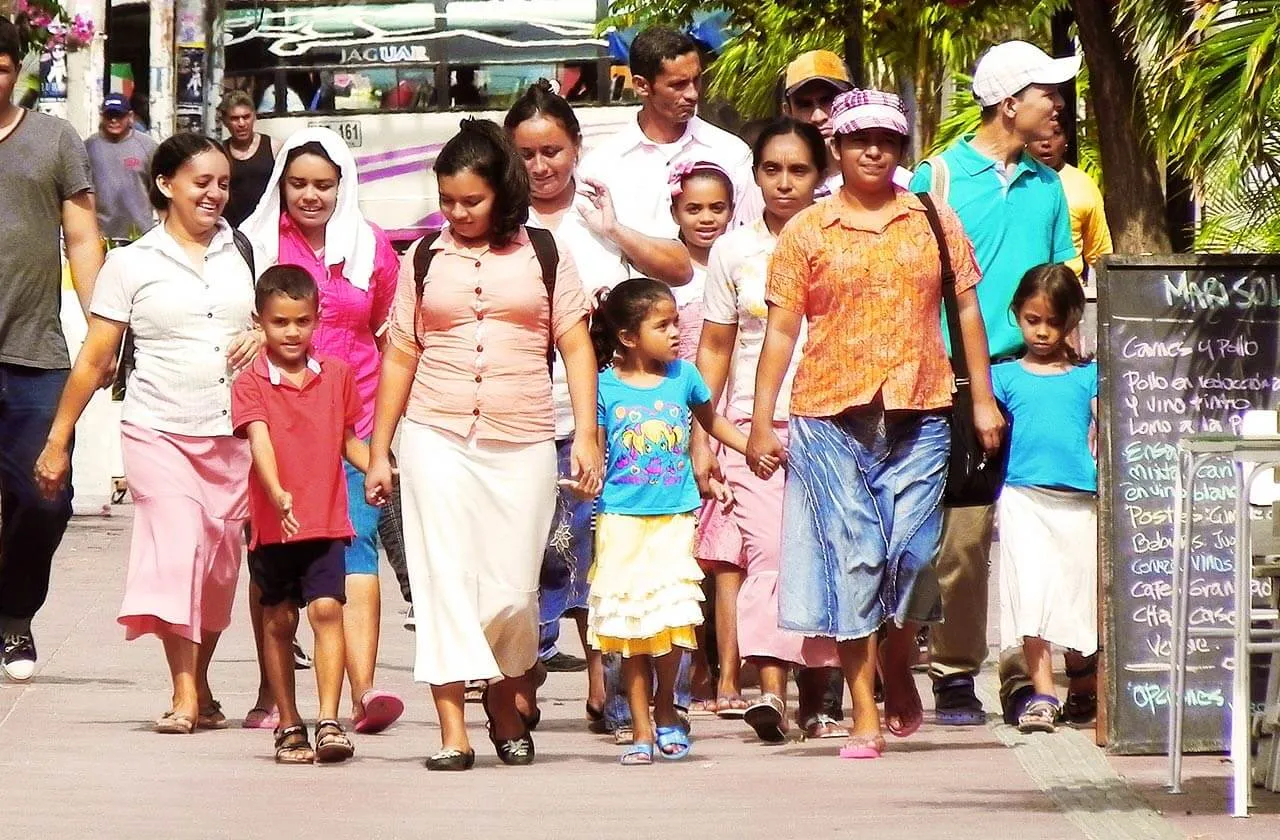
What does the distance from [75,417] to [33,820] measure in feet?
7.68

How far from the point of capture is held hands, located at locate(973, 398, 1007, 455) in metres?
8.45

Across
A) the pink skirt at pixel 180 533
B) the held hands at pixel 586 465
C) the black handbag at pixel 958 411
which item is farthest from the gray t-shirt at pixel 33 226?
the black handbag at pixel 958 411

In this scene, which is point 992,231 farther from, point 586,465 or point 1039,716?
point 586,465

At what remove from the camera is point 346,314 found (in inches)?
366

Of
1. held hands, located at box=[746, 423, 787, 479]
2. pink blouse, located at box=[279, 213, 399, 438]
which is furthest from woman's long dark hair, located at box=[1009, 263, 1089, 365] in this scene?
pink blouse, located at box=[279, 213, 399, 438]

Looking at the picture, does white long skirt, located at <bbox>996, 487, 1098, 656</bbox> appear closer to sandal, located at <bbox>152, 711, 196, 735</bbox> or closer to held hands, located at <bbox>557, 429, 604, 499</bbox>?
held hands, located at <bbox>557, 429, 604, 499</bbox>

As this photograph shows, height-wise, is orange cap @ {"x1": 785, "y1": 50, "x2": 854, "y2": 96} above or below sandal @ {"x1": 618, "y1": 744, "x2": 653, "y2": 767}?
above

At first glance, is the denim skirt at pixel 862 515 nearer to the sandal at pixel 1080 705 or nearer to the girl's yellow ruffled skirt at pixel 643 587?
the girl's yellow ruffled skirt at pixel 643 587

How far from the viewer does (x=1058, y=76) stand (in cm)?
936

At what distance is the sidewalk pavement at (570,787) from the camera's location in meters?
7.08

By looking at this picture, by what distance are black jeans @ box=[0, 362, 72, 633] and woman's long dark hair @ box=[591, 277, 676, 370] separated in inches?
102

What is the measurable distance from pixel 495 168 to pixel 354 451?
1.04 metres

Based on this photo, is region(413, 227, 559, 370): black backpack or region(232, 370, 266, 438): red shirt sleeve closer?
region(413, 227, 559, 370): black backpack

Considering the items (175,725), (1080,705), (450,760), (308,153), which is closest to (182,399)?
(308,153)
